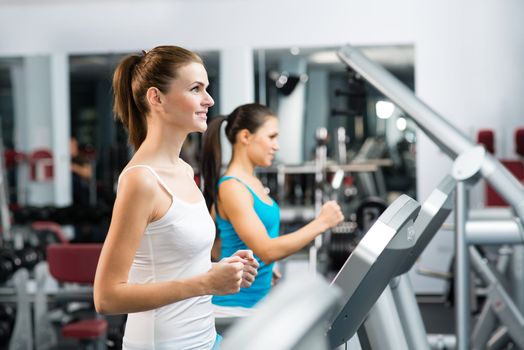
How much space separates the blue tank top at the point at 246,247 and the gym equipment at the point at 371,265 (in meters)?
1.16

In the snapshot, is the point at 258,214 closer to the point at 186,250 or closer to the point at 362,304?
the point at 186,250

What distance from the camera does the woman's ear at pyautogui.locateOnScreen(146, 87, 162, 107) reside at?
1.59 m

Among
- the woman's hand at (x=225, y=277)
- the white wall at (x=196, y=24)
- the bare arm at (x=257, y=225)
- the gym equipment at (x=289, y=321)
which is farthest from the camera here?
the white wall at (x=196, y=24)

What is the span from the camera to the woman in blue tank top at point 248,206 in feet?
8.02

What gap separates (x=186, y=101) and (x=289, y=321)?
42.0 inches

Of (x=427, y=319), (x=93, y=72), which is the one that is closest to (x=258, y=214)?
Answer: (x=427, y=319)

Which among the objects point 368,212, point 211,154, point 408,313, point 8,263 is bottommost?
point 8,263

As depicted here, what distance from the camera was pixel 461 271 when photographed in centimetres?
191

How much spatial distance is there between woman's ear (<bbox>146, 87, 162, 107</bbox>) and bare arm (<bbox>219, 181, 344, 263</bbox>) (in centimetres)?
90

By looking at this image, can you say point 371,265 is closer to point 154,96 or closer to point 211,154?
point 154,96

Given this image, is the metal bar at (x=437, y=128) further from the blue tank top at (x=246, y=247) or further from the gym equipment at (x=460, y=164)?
the blue tank top at (x=246, y=247)

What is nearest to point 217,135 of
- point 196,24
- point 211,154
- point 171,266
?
point 211,154

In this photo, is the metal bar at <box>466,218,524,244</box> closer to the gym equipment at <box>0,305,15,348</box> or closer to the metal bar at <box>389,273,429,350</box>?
the metal bar at <box>389,273,429,350</box>

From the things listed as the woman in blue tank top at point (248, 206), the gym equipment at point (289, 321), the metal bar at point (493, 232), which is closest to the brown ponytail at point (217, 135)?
Result: the woman in blue tank top at point (248, 206)
